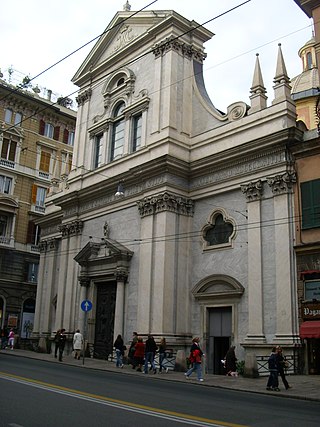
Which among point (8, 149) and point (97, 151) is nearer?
point (97, 151)

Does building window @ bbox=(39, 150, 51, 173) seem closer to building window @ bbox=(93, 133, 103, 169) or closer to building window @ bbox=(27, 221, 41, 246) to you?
building window @ bbox=(27, 221, 41, 246)

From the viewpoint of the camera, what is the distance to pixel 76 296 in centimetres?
2944

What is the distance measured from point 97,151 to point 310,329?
1839cm

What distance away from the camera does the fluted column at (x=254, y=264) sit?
20.1 meters

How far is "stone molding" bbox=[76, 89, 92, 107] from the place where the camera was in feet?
109

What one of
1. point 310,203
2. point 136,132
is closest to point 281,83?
point 310,203

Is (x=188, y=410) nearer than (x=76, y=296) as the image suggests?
Yes

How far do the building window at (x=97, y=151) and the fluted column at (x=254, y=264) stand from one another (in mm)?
11809

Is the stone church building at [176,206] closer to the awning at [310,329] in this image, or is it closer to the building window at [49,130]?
the awning at [310,329]

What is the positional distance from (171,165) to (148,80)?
652cm

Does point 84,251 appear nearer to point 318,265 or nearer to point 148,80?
point 148,80

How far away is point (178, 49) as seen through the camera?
27.2 meters

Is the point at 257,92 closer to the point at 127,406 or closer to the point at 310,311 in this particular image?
the point at 310,311

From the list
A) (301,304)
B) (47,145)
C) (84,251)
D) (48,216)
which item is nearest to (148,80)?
(84,251)
